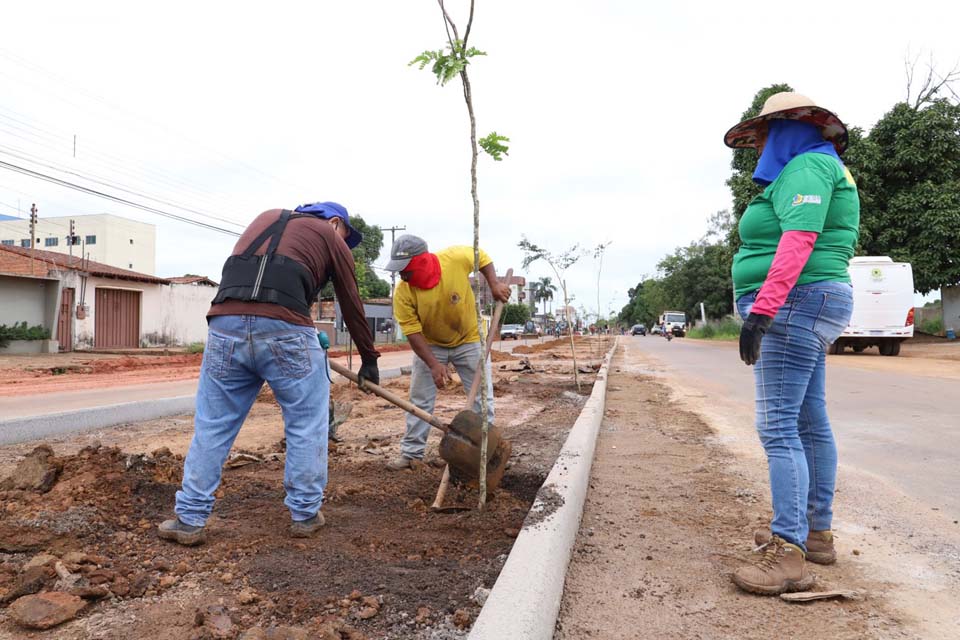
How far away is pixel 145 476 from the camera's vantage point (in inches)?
132

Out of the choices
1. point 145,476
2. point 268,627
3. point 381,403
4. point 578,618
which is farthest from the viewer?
point 381,403

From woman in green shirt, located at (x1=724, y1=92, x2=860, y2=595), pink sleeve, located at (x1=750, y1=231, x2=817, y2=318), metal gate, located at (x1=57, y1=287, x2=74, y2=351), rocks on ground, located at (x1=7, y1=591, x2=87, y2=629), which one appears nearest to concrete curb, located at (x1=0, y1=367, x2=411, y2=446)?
rocks on ground, located at (x1=7, y1=591, x2=87, y2=629)

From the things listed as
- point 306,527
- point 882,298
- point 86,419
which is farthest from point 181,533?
point 882,298

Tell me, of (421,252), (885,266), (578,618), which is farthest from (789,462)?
(885,266)

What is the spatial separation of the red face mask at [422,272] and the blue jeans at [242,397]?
4.34 feet

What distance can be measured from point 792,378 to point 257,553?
7.29 ft

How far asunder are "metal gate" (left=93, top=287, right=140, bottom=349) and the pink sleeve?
87.4 ft

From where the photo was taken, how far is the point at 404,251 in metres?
3.90

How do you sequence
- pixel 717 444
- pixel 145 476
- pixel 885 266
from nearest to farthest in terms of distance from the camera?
pixel 145 476, pixel 717 444, pixel 885 266

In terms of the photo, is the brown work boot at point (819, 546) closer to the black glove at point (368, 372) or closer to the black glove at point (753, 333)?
the black glove at point (753, 333)

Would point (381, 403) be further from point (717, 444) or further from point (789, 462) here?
point (789, 462)

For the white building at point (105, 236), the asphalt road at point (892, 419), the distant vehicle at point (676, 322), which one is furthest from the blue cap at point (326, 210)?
the white building at point (105, 236)

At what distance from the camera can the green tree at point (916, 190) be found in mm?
20422

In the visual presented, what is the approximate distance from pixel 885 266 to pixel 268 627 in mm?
18410
